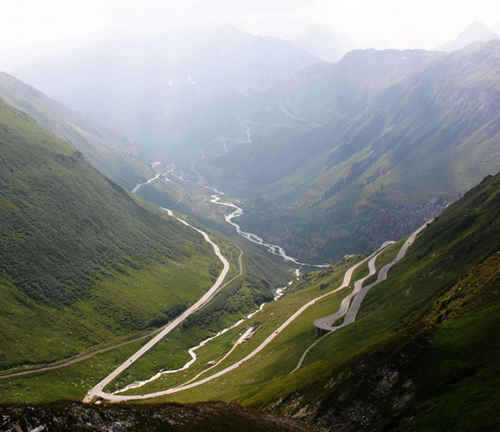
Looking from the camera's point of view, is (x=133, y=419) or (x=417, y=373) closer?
(x=133, y=419)

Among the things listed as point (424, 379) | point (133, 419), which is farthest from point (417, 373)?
point (133, 419)

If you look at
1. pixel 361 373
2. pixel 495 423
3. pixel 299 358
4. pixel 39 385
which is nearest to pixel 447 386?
pixel 495 423

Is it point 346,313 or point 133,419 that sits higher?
point 133,419

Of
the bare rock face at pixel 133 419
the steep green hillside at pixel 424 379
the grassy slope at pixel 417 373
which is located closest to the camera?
the bare rock face at pixel 133 419

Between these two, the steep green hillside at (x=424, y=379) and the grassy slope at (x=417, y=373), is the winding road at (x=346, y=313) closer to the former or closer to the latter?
the grassy slope at (x=417, y=373)

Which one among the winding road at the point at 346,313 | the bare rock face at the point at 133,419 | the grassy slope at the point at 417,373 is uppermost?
the bare rock face at the point at 133,419

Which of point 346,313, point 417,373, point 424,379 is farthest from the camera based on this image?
point 346,313

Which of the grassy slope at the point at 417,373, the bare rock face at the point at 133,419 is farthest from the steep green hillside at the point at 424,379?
the bare rock face at the point at 133,419

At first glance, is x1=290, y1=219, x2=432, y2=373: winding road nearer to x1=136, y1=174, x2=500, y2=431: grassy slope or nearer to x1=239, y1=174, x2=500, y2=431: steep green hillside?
x1=136, y1=174, x2=500, y2=431: grassy slope

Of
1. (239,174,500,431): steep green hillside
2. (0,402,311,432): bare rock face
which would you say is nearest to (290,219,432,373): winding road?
(239,174,500,431): steep green hillside

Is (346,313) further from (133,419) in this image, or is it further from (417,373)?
(133,419)

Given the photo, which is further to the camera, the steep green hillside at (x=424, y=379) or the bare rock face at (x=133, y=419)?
the steep green hillside at (x=424, y=379)
